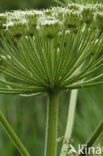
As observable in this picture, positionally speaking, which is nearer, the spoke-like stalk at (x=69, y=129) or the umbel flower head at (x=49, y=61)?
the umbel flower head at (x=49, y=61)

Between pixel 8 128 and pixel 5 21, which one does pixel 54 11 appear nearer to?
pixel 5 21

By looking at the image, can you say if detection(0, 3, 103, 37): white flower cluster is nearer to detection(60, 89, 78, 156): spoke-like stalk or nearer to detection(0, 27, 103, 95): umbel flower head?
detection(0, 27, 103, 95): umbel flower head

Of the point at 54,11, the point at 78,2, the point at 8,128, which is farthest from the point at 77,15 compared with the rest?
the point at 8,128

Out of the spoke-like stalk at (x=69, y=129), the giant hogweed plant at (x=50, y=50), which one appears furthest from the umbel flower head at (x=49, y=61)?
the spoke-like stalk at (x=69, y=129)

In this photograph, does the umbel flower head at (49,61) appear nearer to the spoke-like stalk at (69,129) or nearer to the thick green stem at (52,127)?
the thick green stem at (52,127)

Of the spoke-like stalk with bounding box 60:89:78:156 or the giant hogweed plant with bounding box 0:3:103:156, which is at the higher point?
the giant hogweed plant with bounding box 0:3:103:156

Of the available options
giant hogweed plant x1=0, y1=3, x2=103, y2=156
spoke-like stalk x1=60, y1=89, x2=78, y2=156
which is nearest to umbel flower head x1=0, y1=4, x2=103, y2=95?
giant hogweed plant x1=0, y1=3, x2=103, y2=156

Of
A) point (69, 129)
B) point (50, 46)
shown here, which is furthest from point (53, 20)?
point (69, 129)
